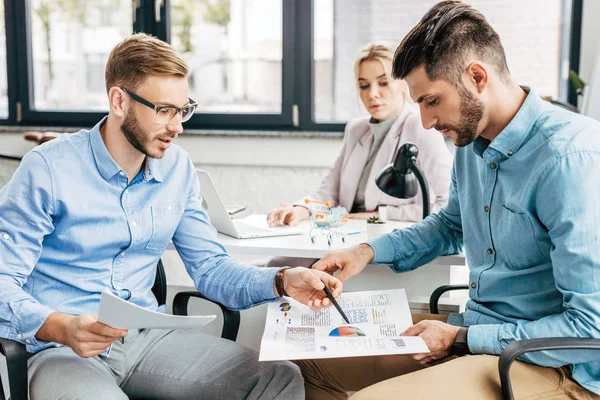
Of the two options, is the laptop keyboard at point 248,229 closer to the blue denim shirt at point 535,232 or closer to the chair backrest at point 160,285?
the chair backrest at point 160,285

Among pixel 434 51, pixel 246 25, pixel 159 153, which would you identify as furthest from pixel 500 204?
pixel 246 25

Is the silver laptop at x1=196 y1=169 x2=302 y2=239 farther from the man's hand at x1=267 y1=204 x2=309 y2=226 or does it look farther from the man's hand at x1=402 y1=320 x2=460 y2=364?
the man's hand at x1=402 y1=320 x2=460 y2=364

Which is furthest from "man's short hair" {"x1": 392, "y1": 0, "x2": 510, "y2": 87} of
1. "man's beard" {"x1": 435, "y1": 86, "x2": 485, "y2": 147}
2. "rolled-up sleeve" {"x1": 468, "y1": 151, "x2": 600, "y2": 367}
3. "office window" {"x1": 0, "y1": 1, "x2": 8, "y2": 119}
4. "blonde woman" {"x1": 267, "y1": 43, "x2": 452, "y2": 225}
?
"office window" {"x1": 0, "y1": 1, "x2": 8, "y2": 119}

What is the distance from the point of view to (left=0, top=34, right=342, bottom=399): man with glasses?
1.55m

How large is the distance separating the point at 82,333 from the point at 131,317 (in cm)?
19

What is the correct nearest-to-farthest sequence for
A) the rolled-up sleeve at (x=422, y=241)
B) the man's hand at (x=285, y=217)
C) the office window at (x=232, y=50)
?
the rolled-up sleeve at (x=422, y=241) → the man's hand at (x=285, y=217) → the office window at (x=232, y=50)

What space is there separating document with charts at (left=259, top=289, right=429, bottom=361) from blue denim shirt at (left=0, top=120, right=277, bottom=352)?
0.12m

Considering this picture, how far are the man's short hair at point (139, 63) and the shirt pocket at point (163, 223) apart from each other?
32cm

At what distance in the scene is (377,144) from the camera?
10.1 feet

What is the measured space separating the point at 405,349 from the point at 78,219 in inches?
32.3

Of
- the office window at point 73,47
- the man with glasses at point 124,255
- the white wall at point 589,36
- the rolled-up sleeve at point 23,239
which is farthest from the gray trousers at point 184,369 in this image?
the office window at point 73,47

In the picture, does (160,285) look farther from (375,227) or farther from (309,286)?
(375,227)

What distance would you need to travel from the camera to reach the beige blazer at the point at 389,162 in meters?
2.76

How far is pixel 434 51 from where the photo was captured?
156 centimetres
